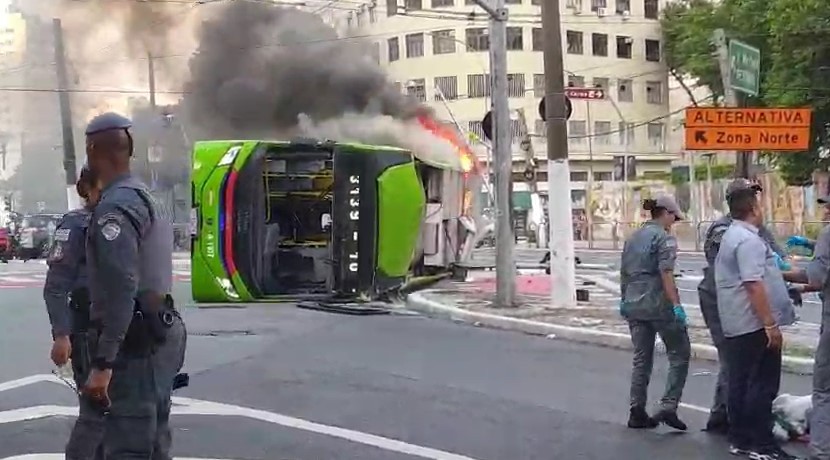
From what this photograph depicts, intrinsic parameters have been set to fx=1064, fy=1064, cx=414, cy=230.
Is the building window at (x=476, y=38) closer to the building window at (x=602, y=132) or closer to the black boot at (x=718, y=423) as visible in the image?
the building window at (x=602, y=132)

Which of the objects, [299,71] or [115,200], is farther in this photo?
[299,71]

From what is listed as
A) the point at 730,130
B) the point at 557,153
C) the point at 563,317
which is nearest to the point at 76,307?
the point at 730,130

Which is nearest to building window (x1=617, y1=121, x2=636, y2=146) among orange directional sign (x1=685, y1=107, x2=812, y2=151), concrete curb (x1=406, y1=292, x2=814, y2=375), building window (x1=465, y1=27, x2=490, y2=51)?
building window (x1=465, y1=27, x2=490, y2=51)

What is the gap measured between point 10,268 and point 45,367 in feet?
64.0

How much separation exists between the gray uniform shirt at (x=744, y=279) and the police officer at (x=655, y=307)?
24.0 inches

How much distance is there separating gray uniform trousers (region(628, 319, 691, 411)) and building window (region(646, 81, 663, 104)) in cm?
5041

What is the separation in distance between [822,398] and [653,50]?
170 ft

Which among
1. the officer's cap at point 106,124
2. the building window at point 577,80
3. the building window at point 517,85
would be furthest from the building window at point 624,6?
the officer's cap at point 106,124

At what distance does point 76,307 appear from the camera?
14.3 ft

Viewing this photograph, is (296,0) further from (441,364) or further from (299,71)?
(441,364)

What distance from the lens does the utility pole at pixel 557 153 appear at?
14.0m

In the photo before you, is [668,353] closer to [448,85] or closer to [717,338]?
[717,338]

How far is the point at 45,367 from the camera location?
9406 mm

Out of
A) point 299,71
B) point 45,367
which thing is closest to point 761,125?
point 45,367
